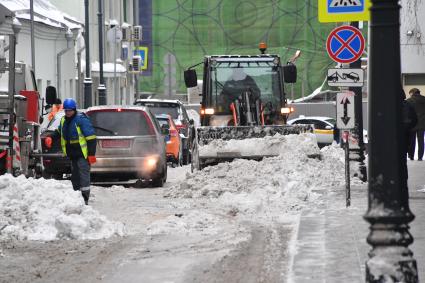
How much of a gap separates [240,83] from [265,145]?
419 centimetres

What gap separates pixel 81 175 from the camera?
18859 mm

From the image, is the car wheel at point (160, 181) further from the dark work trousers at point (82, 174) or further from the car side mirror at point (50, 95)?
the dark work trousers at point (82, 174)

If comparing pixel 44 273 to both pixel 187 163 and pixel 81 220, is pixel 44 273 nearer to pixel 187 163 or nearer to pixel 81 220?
pixel 81 220

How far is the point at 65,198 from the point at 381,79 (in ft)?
26.8

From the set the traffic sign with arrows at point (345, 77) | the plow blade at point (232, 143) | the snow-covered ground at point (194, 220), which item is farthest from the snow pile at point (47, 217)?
the plow blade at point (232, 143)

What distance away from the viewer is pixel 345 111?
17.3 m

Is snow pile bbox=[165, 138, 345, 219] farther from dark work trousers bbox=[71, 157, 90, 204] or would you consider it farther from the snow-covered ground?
dark work trousers bbox=[71, 157, 90, 204]

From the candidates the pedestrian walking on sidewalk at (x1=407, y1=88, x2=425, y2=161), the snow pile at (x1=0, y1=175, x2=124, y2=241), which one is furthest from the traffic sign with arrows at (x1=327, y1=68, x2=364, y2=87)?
the pedestrian walking on sidewalk at (x1=407, y1=88, x2=425, y2=161)

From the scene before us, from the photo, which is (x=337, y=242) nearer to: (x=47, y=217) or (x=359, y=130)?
(x=47, y=217)

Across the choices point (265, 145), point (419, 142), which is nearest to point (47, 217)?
point (265, 145)

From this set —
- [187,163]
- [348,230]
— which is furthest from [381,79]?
[187,163]

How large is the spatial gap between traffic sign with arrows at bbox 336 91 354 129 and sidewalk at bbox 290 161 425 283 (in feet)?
3.50

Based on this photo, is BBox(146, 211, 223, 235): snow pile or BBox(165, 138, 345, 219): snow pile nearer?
BBox(146, 211, 223, 235): snow pile

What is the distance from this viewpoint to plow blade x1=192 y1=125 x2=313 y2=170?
83.0ft
